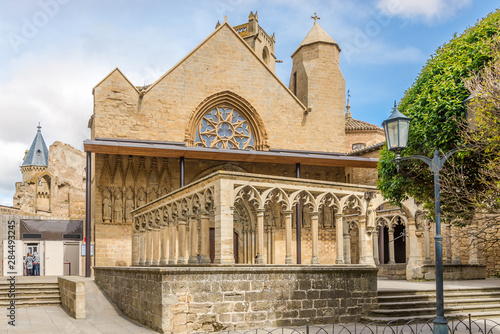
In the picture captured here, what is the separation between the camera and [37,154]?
56625mm

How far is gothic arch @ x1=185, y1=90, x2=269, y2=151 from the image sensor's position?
22.3m

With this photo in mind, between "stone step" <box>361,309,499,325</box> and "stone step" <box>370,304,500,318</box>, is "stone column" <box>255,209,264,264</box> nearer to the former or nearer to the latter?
→ "stone step" <box>361,309,499,325</box>

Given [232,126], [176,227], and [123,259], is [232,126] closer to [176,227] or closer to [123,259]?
[123,259]

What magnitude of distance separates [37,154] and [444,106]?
53.6 metres

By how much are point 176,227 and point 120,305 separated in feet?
8.55

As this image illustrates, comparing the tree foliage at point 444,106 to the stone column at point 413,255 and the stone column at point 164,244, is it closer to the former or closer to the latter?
the stone column at point 164,244

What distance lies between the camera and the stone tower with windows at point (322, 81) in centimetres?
2423

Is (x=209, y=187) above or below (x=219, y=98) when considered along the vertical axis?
below

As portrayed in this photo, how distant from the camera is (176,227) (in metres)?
14.5

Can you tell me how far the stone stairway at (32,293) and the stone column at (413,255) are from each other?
10.8 meters

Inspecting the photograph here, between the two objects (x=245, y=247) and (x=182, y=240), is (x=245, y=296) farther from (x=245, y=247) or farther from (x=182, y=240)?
(x=245, y=247)

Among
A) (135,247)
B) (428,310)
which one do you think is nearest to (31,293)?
(135,247)

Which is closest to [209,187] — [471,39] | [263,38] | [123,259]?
[471,39]

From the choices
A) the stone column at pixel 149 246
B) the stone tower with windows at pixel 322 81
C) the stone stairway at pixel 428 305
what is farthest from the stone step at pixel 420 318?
the stone tower with windows at pixel 322 81
